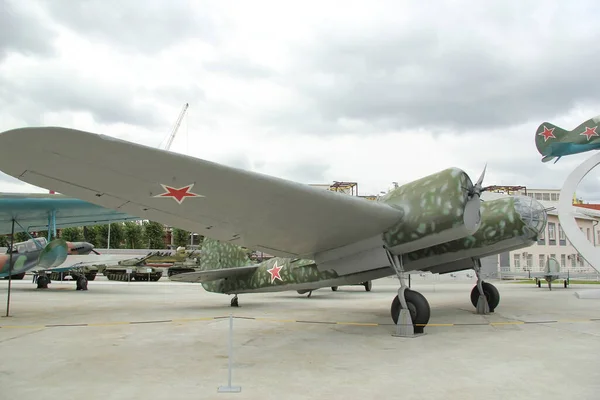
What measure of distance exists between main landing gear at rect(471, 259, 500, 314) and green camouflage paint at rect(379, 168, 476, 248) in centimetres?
435

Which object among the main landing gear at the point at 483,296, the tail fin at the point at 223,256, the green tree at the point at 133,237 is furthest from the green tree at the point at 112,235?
the main landing gear at the point at 483,296

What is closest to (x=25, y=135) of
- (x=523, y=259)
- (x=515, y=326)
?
(x=515, y=326)

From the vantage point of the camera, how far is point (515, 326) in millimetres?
8883

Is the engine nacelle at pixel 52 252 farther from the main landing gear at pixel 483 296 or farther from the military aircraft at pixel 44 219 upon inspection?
the main landing gear at pixel 483 296

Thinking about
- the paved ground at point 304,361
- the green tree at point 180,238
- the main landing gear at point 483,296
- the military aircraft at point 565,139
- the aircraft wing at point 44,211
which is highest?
the military aircraft at point 565,139

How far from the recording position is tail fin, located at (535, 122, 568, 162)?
18.8 m

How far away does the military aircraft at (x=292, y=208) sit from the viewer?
4.46 meters

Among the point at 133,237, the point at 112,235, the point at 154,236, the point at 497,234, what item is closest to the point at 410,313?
the point at 497,234

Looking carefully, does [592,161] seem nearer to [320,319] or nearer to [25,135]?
[320,319]

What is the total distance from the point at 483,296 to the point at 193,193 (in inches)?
334

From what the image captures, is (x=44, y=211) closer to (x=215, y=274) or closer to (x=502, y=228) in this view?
(x=215, y=274)

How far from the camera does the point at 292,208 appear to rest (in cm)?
630

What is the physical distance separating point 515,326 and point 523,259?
41161 millimetres

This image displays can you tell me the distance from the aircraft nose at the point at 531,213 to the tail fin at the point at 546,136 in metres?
10.7
